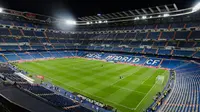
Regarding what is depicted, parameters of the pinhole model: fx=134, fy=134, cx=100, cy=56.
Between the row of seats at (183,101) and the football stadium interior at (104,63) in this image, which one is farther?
the football stadium interior at (104,63)

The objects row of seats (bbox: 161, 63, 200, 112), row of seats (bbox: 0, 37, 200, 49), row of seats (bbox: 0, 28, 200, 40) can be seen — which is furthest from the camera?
row of seats (bbox: 0, 28, 200, 40)

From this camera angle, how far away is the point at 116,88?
84.4 ft

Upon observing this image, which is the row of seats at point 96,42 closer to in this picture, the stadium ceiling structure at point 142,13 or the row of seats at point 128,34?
the row of seats at point 128,34

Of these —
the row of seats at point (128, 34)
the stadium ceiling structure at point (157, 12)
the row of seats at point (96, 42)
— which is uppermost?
the stadium ceiling structure at point (157, 12)

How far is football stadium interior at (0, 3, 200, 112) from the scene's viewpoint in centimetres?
1826

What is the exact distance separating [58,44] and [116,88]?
57918mm

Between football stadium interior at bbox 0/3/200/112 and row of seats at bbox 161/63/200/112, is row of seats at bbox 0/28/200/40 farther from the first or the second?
row of seats at bbox 161/63/200/112

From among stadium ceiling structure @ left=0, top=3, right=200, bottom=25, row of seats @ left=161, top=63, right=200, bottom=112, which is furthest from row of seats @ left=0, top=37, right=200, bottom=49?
row of seats @ left=161, top=63, right=200, bottom=112

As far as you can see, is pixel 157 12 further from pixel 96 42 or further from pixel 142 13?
pixel 96 42

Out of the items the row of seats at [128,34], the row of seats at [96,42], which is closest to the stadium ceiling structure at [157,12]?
the row of seats at [128,34]

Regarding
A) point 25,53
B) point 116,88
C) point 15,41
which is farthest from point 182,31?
point 15,41

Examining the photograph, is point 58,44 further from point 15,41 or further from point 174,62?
point 174,62

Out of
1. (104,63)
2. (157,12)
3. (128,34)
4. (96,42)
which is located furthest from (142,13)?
(96,42)

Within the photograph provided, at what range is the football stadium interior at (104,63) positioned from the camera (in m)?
18.3
